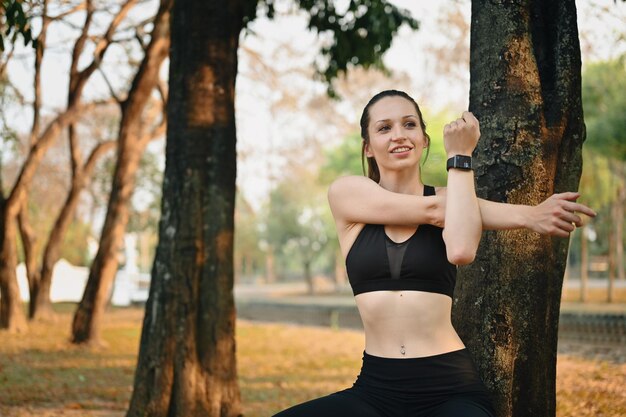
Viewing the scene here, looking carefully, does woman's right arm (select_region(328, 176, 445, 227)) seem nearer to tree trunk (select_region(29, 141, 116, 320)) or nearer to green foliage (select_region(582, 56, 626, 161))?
tree trunk (select_region(29, 141, 116, 320))

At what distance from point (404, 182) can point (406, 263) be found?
0.37m

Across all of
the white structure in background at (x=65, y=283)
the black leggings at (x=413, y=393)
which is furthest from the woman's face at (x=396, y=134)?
the white structure in background at (x=65, y=283)

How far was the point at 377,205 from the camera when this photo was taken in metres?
3.03

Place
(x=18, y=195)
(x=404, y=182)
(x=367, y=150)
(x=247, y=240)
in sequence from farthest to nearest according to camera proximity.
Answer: (x=247, y=240) → (x=18, y=195) → (x=367, y=150) → (x=404, y=182)

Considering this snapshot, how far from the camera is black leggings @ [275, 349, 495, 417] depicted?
2854mm

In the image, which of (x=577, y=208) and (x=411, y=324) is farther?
(x=411, y=324)

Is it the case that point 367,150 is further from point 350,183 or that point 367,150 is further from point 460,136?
point 460,136

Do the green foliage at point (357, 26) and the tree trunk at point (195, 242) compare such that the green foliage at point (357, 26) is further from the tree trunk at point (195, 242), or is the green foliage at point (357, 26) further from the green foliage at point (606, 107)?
the green foliage at point (606, 107)

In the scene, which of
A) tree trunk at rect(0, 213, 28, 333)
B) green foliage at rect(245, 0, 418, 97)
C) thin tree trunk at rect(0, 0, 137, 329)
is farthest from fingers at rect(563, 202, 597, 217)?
tree trunk at rect(0, 213, 28, 333)

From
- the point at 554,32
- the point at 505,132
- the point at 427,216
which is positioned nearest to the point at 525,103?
the point at 505,132

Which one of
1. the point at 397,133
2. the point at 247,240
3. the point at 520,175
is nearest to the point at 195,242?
the point at 520,175

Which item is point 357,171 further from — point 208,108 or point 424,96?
point 208,108

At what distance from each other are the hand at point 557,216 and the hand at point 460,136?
0.32 meters

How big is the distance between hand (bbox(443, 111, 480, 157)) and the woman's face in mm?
187
